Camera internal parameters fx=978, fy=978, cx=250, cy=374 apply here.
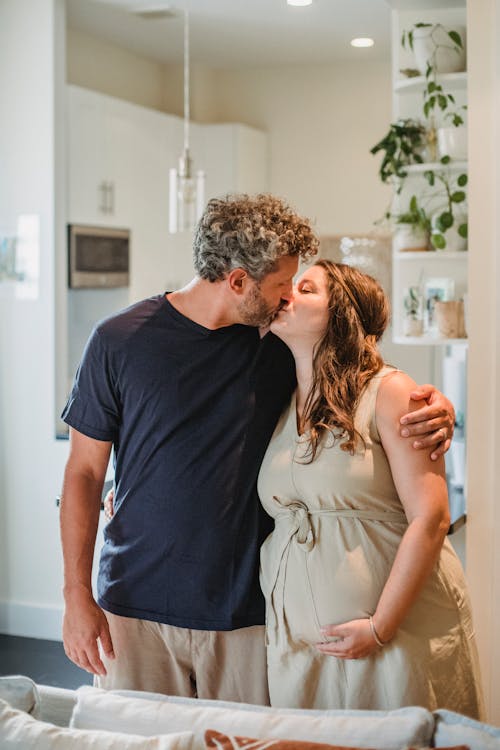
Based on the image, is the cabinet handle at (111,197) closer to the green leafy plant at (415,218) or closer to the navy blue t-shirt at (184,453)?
the green leafy plant at (415,218)

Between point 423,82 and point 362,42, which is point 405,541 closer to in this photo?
point 423,82

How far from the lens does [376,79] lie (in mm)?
6363

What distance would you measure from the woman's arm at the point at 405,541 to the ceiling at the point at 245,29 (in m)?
3.34

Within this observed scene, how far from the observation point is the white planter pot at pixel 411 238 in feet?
12.9

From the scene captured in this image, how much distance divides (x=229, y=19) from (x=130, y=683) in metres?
4.02

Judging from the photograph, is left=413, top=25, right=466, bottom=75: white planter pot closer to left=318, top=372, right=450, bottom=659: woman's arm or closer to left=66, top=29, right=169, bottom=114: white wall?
left=318, top=372, right=450, bottom=659: woman's arm

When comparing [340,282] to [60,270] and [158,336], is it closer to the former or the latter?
[158,336]

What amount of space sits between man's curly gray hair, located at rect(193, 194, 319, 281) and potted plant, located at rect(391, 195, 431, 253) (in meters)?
1.93

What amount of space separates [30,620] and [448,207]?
98.8 inches

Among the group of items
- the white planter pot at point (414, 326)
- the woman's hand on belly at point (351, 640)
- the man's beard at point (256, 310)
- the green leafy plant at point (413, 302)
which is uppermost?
the green leafy plant at point (413, 302)

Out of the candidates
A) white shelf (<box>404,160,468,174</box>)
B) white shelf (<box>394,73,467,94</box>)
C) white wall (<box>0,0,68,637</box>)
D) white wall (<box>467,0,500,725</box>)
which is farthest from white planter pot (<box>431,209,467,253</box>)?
white wall (<box>0,0,68,637</box>)

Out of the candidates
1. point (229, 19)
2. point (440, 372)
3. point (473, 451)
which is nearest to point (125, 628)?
point (473, 451)

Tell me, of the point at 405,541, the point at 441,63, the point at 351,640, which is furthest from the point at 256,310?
the point at 441,63

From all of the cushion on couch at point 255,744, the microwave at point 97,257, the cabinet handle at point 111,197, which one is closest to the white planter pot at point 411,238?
the microwave at point 97,257
